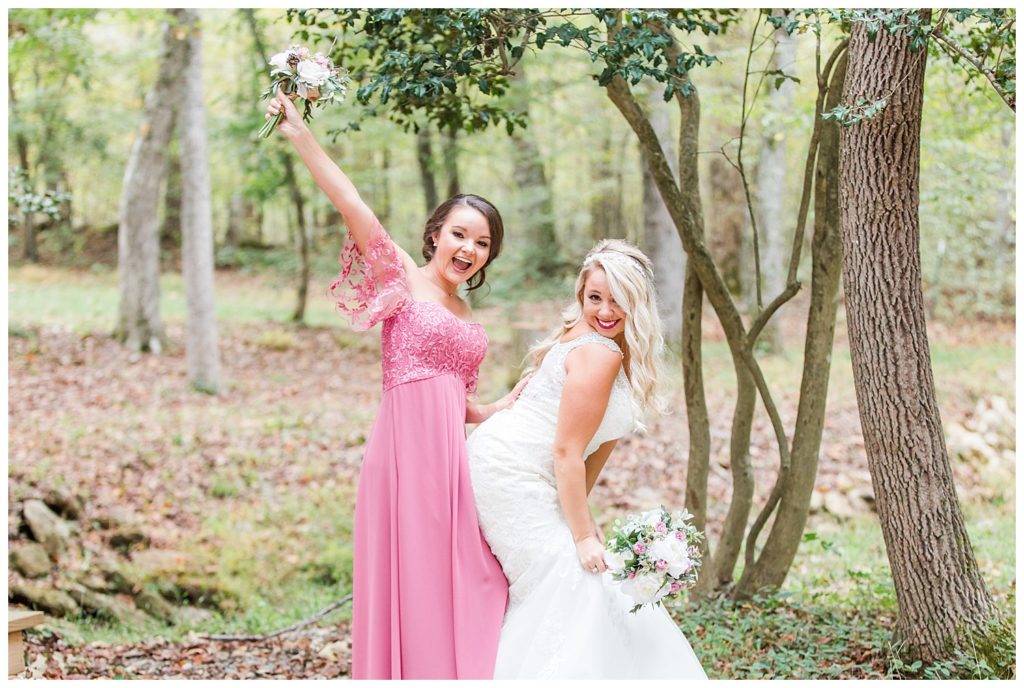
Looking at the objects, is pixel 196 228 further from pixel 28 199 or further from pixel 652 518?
pixel 652 518

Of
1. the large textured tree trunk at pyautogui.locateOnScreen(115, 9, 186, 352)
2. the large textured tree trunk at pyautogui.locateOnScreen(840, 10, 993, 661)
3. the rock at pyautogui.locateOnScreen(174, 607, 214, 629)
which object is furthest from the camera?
the large textured tree trunk at pyautogui.locateOnScreen(115, 9, 186, 352)

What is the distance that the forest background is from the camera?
546 cm

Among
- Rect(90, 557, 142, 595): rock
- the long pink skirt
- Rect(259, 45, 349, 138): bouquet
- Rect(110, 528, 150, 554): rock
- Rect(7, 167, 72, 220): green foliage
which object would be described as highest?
Rect(259, 45, 349, 138): bouquet

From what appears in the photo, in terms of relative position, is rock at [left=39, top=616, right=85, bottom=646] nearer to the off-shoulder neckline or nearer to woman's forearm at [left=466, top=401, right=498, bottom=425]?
woman's forearm at [left=466, top=401, right=498, bottom=425]

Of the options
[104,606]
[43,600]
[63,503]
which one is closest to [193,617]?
[104,606]

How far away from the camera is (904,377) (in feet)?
13.1

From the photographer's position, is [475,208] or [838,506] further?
[838,506]

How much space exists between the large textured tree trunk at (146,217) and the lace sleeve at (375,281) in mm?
10627

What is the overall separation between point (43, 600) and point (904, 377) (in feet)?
17.6

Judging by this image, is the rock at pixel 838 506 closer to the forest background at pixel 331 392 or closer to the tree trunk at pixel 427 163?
the forest background at pixel 331 392

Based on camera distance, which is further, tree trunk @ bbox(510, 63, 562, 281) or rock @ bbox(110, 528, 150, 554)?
tree trunk @ bbox(510, 63, 562, 281)

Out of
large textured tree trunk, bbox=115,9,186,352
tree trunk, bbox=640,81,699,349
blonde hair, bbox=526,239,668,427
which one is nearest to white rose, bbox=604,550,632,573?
blonde hair, bbox=526,239,668,427

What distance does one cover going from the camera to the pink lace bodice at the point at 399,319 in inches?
136

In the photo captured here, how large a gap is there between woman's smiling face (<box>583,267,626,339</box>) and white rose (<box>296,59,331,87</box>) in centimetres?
124
